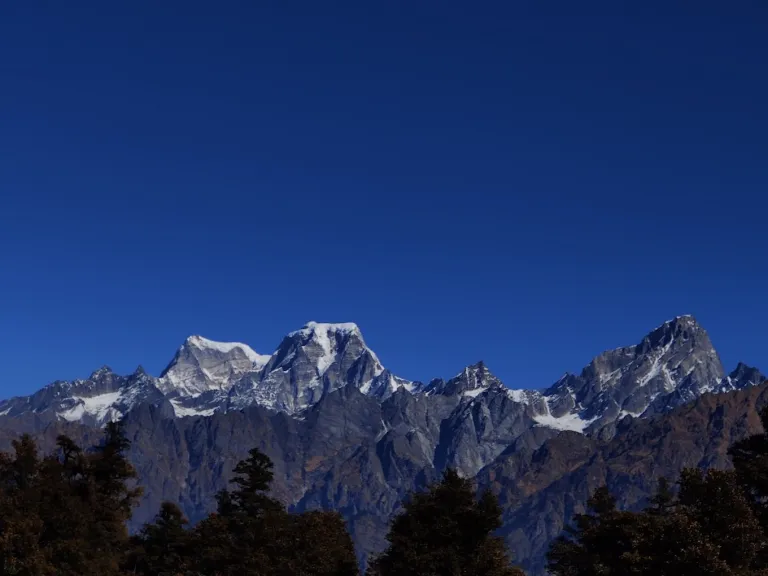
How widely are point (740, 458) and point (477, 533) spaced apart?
123 feet

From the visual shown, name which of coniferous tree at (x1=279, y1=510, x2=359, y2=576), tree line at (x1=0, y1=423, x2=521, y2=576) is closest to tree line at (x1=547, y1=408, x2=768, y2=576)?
tree line at (x1=0, y1=423, x2=521, y2=576)

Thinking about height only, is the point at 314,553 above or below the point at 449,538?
above

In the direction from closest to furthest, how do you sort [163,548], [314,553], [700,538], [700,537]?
[700,538] < [700,537] < [314,553] < [163,548]

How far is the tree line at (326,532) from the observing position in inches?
2547

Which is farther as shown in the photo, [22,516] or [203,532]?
[203,532]

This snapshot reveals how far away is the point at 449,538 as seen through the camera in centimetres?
7019

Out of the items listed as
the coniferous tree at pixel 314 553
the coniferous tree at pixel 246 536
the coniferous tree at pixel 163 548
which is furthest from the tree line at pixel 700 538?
the coniferous tree at pixel 163 548

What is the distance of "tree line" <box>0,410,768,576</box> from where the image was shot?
64688 millimetres

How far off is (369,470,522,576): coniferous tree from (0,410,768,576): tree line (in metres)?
0.09

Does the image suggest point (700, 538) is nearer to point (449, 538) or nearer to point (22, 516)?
point (449, 538)

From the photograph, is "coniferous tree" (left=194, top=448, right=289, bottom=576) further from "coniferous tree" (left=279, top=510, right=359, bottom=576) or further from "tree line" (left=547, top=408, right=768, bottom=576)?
"tree line" (left=547, top=408, right=768, bottom=576)

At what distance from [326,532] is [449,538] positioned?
32.4m

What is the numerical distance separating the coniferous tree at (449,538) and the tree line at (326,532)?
9 cm

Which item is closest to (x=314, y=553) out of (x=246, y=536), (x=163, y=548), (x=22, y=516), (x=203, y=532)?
(x=246, y=536)
